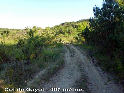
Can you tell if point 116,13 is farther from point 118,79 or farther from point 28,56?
point 28,56

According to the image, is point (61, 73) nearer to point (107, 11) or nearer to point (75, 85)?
point (75, 85)

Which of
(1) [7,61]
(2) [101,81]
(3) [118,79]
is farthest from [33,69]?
(3) [118,79]

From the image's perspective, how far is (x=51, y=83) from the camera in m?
12.1

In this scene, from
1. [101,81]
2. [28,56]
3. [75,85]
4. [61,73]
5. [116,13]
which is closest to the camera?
[75,85]

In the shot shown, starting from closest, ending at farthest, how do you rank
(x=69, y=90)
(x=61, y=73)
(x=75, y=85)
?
(x=69, y=90) < (x=75, y=85) < (x=61, y=73)

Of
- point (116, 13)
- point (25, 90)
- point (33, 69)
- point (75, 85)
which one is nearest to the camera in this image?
point (25, 90)

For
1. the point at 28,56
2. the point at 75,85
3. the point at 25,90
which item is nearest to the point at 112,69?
the point at 75,85

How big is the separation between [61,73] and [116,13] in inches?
378

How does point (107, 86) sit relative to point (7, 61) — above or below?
below

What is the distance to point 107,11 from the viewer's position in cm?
2105

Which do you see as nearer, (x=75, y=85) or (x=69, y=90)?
(x=69, y=90)

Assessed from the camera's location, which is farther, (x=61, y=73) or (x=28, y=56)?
(x=28, y=56)

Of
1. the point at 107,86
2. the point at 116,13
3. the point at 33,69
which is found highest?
the point at 116,13

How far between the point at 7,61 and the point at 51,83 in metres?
5.58
